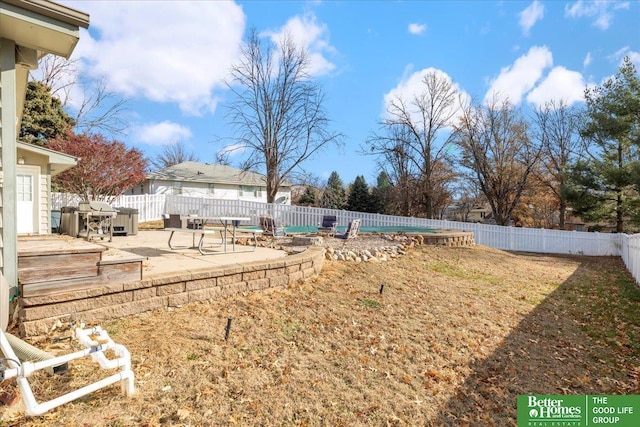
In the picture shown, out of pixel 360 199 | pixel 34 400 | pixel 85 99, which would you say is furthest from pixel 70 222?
pixel 360 199

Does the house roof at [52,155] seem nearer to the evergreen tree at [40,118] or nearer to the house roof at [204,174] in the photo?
the evergreen tree at [40,118]

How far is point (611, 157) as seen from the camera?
1875 cm

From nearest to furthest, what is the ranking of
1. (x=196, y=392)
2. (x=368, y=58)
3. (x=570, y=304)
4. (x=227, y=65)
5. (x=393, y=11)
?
1. (x=196, y=392)
2. (x=570, y=304)
3. (x=393, y=11)
4. (x=368, y=58)
5. (x=227, y=65)

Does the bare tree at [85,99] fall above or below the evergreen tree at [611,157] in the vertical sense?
above

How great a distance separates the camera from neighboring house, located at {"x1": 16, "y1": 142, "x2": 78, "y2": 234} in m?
9.12

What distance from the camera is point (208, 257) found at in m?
5.56

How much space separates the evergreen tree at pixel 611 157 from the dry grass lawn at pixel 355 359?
34.7 feet

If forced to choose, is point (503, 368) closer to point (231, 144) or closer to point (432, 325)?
point (432, 325)

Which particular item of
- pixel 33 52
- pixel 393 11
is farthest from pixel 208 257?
pixel 393 11

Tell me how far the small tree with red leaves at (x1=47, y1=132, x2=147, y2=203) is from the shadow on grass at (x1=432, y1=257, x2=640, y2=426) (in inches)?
668

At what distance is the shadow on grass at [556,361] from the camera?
10.3 ft

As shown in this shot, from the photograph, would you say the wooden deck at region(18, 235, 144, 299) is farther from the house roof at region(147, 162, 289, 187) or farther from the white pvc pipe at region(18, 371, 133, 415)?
the house roof at region(147, 162, 289, 187)

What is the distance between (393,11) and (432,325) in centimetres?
869

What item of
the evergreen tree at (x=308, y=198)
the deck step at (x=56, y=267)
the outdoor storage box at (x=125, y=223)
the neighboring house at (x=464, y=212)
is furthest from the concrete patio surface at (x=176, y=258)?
the neighboring house at (x=464, y=212)
